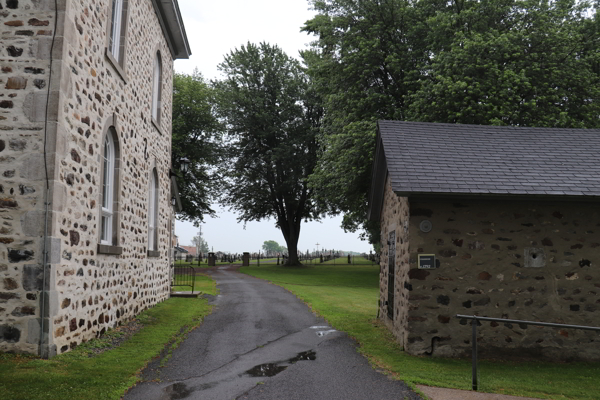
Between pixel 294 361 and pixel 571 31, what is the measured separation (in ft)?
63.4

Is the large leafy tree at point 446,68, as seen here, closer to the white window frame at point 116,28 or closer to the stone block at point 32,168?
the white window frame at point 116,28

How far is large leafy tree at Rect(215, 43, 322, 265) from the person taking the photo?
117ft

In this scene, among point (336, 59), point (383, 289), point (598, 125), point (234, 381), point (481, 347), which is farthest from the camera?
point (336, 59)

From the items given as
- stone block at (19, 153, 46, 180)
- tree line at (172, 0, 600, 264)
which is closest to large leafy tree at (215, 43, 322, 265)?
tree line at (172, 0, 600, 264)

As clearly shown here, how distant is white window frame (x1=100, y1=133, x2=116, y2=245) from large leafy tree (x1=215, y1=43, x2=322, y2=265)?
24795 mm

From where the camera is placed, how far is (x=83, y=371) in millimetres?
6504

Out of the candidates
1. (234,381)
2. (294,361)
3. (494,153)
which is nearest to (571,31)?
(494,153)

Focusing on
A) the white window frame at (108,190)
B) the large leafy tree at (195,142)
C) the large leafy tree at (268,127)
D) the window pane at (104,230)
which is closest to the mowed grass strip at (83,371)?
the window pane at (104,230)

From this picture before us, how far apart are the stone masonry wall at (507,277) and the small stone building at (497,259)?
18 mm

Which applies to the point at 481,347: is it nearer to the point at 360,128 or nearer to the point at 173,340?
the point at 173,340

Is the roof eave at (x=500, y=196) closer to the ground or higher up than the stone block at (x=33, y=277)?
higher up

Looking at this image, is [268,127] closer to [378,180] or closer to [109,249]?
[378,180]

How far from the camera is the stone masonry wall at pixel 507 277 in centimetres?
870

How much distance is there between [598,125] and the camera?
20188 millimetres
